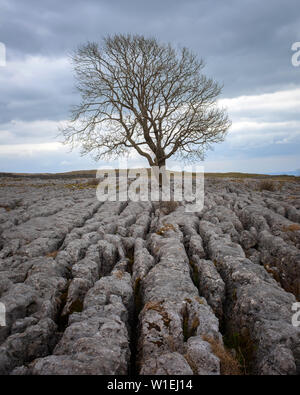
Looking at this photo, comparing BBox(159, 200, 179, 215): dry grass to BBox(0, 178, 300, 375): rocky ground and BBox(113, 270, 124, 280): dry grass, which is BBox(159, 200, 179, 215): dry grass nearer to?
BBox(0, 178, 300, 375): rocky ground

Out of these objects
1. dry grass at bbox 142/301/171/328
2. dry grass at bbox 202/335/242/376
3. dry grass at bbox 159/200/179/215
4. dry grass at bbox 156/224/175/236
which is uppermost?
dry grass at bbox 159/200/179/215

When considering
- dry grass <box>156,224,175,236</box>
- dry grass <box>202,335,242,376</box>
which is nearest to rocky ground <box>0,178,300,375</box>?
dry grass <box>202,335,242,376</box>

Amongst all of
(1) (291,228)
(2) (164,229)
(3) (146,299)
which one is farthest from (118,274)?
(1) (291,228)

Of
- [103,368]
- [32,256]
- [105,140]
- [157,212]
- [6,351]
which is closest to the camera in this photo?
[103,368]

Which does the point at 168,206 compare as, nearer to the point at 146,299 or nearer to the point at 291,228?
the point at 291,228

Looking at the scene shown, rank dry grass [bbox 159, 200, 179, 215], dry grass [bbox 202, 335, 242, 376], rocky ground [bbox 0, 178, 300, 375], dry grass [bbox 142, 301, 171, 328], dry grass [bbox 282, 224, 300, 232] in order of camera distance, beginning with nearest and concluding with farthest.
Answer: dry grass [bbox 202, 335, 242, 376]
rocky ground [bbox 0, 178, 300, 375]
dry grass [bbox 142, 301, 171, 328]
dry grass [bbox 282, 224, 300, 232]
dry grass [bbox 159, 200, 179, 215]

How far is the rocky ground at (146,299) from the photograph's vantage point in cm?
599

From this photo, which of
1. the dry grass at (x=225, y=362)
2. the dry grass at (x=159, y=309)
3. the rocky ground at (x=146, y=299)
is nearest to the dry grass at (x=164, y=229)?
the rocky ground at (x=146, y=299)

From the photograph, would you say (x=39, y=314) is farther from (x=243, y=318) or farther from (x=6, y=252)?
(x=243, y=318)

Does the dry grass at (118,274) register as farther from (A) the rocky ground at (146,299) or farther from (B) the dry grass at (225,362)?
(B) the dry grass at (225,362)

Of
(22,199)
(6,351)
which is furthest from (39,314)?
(22,199)

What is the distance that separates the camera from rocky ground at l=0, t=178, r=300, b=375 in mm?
5992

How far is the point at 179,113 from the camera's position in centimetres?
3391

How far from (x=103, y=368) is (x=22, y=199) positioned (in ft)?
75.6
